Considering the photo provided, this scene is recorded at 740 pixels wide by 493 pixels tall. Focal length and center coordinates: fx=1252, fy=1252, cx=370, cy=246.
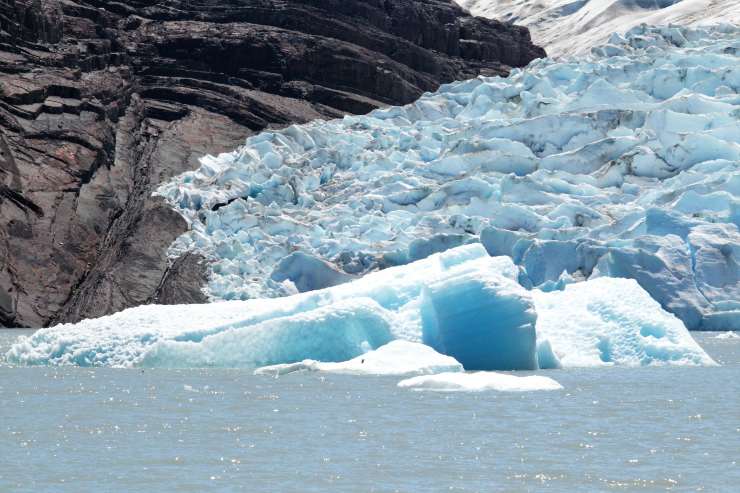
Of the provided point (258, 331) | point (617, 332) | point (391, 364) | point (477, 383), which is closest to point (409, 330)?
point (391, 364)

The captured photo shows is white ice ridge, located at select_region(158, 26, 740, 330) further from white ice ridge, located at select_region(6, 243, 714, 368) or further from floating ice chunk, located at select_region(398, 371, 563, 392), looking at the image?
floating ice chunk, located at select_region(398, 371, 563, 392)

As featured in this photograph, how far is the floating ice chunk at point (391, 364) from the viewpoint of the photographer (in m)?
14.3

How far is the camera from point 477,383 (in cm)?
1298

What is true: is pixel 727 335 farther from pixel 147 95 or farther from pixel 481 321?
pixel 147 95

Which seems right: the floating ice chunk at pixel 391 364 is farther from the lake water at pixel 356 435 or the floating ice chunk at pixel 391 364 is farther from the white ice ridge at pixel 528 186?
the white ice ridge at pixel 528 186

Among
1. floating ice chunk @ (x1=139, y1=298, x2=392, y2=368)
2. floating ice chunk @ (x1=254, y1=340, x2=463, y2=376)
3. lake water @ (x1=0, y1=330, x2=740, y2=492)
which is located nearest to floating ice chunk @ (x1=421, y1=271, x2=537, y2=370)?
floating ice chunk @ (x1=254, y1=340, x2=463, y2=376)

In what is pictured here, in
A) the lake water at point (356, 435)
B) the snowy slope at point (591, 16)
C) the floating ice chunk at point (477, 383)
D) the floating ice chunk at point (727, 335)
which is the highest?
the lake water at point (356, 435)

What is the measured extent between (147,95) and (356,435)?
25.5 meters

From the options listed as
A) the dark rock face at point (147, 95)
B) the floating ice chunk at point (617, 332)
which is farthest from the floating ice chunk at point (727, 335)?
the dark rock face at point (147, 95)

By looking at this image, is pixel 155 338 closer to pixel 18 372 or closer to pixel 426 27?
pixel 18 372

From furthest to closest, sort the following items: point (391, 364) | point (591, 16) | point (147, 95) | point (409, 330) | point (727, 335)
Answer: point (591, 16), point (147, 95), point (727, 335), point (409, 330), point (391, 364)

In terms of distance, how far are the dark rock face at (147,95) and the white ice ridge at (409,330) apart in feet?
30.5

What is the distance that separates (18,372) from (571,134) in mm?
15782

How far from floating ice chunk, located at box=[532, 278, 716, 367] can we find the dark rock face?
10.4 meters
